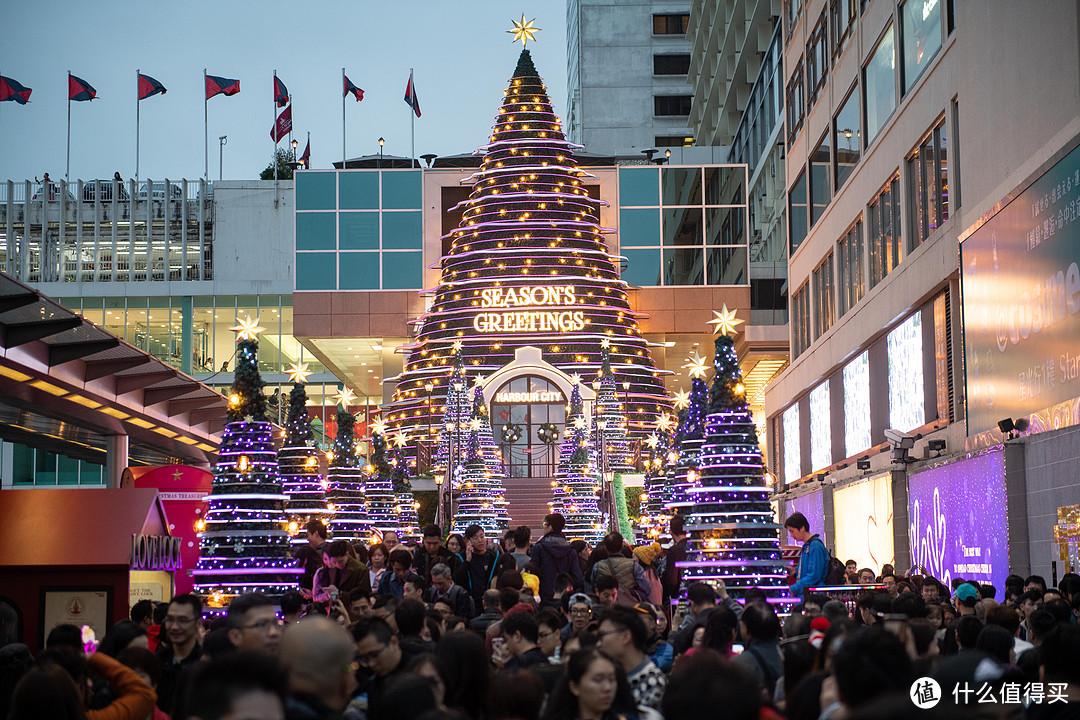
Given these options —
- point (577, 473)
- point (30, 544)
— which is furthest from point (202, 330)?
point (30, 544)

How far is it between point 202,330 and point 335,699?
234 feet

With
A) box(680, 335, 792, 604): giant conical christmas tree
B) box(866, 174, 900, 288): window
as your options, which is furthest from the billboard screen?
box(866, 174, 900, 288): window

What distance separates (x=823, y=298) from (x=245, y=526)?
1020 inches

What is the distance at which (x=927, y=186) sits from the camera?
26.2m

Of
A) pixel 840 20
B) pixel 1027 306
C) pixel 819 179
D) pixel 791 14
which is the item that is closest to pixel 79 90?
pixel 791 14

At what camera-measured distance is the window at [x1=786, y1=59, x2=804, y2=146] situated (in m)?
41.8

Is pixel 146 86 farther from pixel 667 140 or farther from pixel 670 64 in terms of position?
pixel 670 64

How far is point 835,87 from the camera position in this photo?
35250 millimetres

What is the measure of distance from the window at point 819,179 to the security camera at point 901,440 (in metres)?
12.1

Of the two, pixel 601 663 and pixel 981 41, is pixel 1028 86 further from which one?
pixel 601 663

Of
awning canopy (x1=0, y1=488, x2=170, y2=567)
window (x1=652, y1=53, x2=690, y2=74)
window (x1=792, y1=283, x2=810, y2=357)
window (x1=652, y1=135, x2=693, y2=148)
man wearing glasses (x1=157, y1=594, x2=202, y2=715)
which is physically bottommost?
man wearing glasses (x1=157, y1=594, x2=202, y2=715)

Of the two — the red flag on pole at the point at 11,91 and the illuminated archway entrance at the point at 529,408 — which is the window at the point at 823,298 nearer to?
the illuminated archway entrance at the point at 529,408

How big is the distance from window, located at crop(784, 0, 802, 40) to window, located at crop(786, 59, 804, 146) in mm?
1514

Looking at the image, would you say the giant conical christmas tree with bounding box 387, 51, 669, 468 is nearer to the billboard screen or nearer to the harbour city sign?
the harbour city sign
